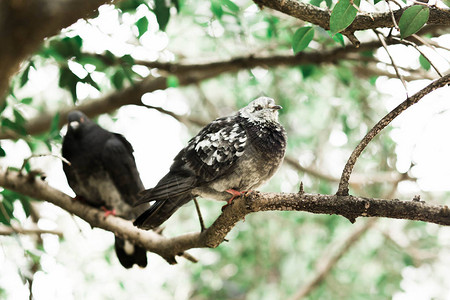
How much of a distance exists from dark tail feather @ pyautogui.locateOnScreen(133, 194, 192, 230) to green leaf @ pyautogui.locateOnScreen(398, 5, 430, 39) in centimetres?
183

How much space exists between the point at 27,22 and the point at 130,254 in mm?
3528

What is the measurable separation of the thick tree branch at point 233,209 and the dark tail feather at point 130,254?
56 centimetres

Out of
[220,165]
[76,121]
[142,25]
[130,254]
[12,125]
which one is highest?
[142,25]

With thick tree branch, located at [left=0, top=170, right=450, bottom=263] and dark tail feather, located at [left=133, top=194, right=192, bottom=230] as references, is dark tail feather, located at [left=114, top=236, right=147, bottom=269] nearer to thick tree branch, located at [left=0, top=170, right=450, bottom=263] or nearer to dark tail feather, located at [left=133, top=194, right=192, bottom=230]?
thick tree branch, located at [left=0, top=170, right=450, bottom=263]

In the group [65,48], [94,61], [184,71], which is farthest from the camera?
[184,71]

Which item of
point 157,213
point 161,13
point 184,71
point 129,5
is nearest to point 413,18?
point 161,13

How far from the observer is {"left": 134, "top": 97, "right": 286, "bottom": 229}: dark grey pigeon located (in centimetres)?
325

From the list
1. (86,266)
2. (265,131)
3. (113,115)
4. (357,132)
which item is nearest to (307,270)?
(357,132)

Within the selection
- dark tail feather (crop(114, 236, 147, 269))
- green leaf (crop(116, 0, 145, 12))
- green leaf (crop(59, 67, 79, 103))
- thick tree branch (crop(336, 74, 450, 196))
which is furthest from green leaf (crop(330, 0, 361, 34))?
dark tail feather (crop(114, 236, 147, 269))

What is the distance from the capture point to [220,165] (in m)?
3.25

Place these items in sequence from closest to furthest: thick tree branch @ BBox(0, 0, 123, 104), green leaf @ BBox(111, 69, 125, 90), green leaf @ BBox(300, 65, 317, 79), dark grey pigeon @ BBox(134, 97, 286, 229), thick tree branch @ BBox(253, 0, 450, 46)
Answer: thick tree branch @ BBox(0, 0, 123, 104)
thick tree branch @ BBox(253, 0, 450, 46)
dark grey pigeon @ BBox(134, 97, 286, 229)
green leaf @ BBox(111, 69, 125, 90)
green leaf @ BBox(300, 65, 317, 79)

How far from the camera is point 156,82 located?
18.1 feet

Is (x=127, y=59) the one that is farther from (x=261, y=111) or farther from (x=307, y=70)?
(x=307, y=70)

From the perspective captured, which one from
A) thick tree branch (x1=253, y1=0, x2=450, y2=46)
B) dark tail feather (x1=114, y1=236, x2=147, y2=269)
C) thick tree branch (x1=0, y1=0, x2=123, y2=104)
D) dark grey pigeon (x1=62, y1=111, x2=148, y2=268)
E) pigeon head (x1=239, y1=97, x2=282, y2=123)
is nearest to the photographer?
thick tree branch (x1=0, y1=0, x2=123, y2=104)
